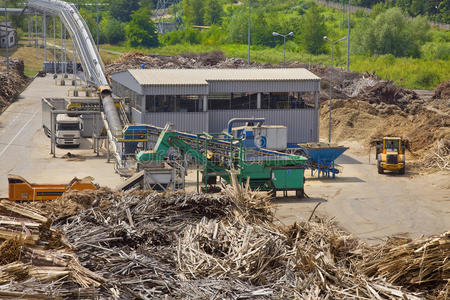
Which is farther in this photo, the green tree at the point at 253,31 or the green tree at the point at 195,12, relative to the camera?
the green tree at the point at 195,12

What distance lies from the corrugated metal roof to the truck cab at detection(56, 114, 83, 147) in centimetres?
557

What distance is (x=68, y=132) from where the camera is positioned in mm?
50562

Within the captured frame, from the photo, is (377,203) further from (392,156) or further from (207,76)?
(207,76)

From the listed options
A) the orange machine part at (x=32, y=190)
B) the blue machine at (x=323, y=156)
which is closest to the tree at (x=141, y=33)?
the blue machine at (x=323, y=156)

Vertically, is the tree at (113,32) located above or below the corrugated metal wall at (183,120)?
above

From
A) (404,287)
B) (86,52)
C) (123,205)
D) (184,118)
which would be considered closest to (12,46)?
(86,52)

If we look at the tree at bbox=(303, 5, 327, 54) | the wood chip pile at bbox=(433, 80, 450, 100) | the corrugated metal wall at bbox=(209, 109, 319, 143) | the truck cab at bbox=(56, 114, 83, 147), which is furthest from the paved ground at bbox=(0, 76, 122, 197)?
the tree at bbox=(303, 5, 327, 54)

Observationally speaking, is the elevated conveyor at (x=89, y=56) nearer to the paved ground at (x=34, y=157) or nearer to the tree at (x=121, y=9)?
the paved ground at (x=34, y=157)

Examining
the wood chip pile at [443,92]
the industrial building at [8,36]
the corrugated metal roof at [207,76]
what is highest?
the industrial building at [8,36]

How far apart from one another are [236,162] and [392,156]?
11.3 m

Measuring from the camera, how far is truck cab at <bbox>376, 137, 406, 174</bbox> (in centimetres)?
4234

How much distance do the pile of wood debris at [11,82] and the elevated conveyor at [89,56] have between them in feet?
25.5

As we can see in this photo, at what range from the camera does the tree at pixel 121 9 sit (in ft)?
577

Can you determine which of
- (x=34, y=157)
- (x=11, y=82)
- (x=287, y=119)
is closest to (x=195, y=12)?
(x=11, y=82)
